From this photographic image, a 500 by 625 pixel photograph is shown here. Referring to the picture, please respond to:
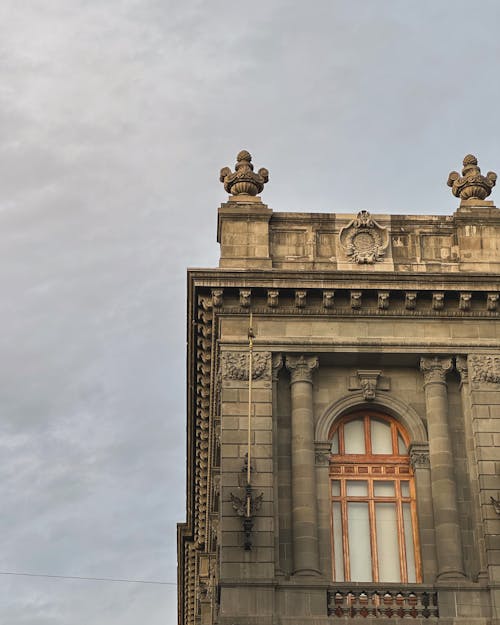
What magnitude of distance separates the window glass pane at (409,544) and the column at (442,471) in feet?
3.50

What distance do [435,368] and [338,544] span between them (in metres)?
6.15

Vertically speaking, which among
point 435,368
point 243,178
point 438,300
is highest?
point 243,178

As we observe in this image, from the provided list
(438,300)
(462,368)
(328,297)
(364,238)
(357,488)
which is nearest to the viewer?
(357,488)

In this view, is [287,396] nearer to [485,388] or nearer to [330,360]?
[330,360]

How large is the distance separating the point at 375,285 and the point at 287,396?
4.37 meters

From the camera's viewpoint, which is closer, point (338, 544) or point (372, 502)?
point (338, 544)

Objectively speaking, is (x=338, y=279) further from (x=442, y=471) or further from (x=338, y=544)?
(x=338, y=544)

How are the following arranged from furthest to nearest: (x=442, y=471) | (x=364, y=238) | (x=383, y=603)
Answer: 1. (x=364, y=238)
2. (x=442, y=471)
3. (x=383, y=603)

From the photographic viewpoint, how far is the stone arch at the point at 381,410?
4612 cm

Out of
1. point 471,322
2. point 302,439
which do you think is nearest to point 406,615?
point 302,439

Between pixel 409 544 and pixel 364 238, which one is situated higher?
pixel 364 238

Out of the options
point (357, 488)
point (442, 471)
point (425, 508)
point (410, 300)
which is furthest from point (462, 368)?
point (357, 488)

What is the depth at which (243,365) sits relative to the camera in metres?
46.3

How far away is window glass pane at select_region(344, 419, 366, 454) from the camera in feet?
153
